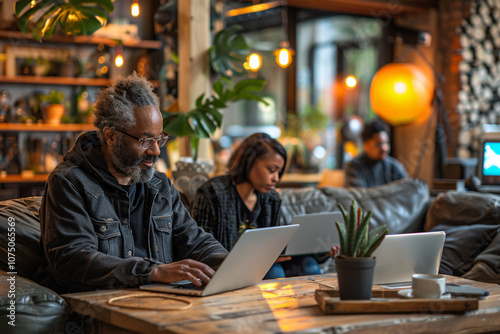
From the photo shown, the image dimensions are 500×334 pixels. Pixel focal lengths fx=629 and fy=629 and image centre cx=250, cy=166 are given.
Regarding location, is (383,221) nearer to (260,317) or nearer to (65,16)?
(65,16)

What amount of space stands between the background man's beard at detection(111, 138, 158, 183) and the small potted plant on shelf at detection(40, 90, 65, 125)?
362 centimetres

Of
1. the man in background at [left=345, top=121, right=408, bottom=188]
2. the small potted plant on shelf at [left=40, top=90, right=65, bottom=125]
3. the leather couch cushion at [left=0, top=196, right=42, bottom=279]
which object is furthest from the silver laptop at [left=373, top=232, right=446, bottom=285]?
the small potted plant on shelf at [left=40, top=90, right=65, bottom=125]

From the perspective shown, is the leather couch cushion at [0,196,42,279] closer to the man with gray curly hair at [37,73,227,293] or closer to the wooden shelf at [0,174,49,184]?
the man with gray curly hair at [37,73,227,293]

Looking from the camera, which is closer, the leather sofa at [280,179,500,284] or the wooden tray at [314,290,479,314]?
the wooden tray at [314,290,479,314]

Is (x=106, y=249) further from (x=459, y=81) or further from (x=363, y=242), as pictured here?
(x=459, y=81)

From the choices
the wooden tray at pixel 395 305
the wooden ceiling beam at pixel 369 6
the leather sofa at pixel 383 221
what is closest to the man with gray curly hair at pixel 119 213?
the leather sofa at pixel 383 221

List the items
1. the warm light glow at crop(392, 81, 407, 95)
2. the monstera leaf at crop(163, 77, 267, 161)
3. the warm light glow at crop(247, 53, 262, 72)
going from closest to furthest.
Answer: the monstera leaf at crop(163, 77, 267, 161), the warm light glow at crop(247, 53, 262, 72), the warm light glow at crop(392, 81, 407, 95)

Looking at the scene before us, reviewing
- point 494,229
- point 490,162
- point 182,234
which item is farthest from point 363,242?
point 490,162

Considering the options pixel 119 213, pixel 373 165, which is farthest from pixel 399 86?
pixel 119 213

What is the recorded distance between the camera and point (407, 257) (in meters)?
1.97

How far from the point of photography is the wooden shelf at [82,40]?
5.42 m

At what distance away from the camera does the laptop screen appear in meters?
3.75

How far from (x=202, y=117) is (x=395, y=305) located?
214 cm

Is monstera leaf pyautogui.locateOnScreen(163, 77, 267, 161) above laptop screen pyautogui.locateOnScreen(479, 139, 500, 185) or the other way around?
above
